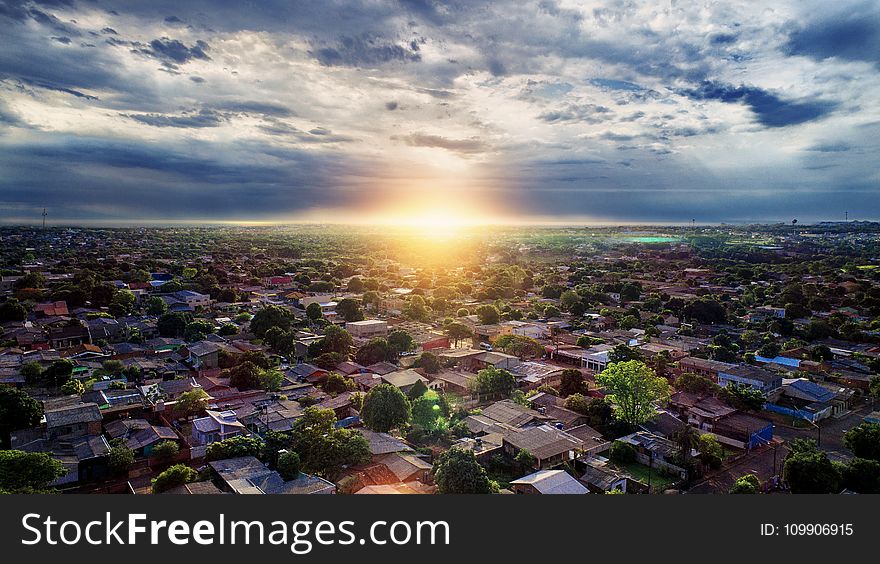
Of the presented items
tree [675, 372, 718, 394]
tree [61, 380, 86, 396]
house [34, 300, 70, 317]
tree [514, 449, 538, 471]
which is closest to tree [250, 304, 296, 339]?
tree [61, 380, 86, 396]

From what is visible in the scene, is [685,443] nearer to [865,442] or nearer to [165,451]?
[865,442]

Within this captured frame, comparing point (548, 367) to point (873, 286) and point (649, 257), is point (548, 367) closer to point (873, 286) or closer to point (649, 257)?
point (873, 286)

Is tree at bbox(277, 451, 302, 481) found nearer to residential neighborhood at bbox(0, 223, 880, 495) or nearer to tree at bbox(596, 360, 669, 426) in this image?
residential neighborhood at bbox(0, 223, 880, 495)

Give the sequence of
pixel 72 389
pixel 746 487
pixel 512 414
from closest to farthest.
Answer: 1. pixel 746 487
2. pixel 512 414
3. pixel 72 389

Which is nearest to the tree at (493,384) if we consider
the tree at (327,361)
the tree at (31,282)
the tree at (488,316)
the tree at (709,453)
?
the tree at (327,361)

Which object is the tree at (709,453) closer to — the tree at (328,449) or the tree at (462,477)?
the tree at (462,477)

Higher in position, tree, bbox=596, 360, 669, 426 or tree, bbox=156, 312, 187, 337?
tree, bbox=596, 360, 669, 426

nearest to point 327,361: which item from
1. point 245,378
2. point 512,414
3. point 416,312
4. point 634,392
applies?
point 245,378
